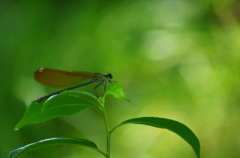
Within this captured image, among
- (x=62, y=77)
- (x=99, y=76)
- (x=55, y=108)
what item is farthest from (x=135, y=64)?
(x=55, y=108)

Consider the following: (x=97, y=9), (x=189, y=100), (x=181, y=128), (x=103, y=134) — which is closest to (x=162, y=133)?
(x=189, y=100)

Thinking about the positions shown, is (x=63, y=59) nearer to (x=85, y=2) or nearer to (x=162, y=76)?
(x=85, y=2)


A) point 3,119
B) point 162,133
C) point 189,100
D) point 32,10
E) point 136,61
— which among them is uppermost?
point 32,10

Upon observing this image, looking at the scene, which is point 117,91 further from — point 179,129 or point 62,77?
point 62,77

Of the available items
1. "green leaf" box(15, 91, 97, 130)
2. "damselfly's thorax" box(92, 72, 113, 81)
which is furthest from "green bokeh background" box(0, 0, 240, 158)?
"green leaf" box(15, 91, 97, 130)

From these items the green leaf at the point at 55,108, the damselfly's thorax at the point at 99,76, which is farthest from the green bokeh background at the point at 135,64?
the green leaf at the point at 55,108

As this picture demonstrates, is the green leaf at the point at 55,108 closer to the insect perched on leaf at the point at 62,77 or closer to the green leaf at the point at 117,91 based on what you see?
the green leaf at the point at 117,91
